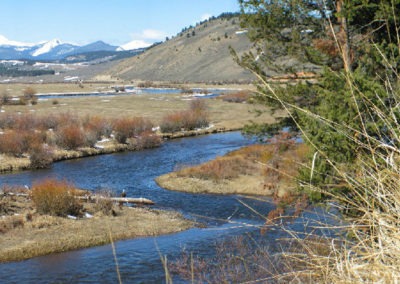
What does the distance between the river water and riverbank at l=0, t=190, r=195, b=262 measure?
566 millimetres

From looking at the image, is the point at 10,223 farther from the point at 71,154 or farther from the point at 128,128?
the point at 128,128

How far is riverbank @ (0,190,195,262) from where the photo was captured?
19859 millimetres

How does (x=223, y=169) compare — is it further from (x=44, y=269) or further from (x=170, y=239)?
(x=44, y=269)

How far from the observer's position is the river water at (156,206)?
1689 centimetres

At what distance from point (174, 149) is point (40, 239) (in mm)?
23882

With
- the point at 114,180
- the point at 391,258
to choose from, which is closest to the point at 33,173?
the point at 114,180

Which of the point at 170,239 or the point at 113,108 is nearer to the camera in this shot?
the point at 170,239

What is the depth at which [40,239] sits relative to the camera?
67.4 ft

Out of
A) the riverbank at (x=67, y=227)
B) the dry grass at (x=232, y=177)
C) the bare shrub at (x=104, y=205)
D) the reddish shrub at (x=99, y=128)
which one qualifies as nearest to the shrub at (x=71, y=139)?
the reddish shrub at (x=99, y=128)

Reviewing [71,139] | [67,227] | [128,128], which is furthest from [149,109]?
[67,227]

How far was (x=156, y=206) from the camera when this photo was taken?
26031 mm

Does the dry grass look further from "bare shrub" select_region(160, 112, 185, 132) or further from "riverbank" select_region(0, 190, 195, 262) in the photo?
"bare shrub" select_region(160, 112, 185, 132)

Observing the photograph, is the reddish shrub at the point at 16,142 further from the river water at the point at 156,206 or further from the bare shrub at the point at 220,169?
the bare shrub at the point at 220,169

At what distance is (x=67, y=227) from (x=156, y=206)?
5393 millimetres
